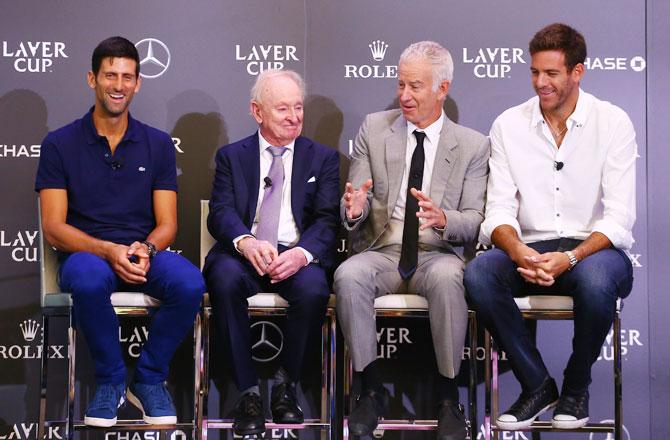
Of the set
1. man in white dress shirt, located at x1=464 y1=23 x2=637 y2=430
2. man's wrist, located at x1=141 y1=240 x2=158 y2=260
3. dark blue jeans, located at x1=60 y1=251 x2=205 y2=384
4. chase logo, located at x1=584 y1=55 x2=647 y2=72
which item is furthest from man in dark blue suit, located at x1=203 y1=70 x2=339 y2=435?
chase logo, located at x1=584 y1=55 x2=647 y2=72

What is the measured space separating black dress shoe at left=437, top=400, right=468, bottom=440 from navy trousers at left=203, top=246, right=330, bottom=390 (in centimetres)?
61

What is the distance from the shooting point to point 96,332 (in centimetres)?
368

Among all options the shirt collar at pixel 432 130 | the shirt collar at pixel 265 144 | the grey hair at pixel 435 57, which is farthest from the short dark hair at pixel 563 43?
the shirt collar at pixel 265 144

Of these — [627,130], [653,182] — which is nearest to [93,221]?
[627,130]

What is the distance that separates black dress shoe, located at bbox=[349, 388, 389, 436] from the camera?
3527 millimetres

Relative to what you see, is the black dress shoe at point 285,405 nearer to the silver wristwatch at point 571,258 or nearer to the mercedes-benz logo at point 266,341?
the mercedes-benz logo at point 266,341

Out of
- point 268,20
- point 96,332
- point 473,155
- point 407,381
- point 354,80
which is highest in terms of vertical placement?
point 268,20

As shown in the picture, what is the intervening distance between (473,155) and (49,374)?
2.23 meters

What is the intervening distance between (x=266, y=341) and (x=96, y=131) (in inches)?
49.7

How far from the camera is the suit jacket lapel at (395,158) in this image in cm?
414

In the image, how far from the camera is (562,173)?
159 inches

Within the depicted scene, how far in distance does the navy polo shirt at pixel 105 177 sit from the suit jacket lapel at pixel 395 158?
3.13 ft

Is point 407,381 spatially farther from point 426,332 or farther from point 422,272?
point 422,272

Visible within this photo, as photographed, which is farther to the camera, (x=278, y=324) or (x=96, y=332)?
(x=278, y=324)
